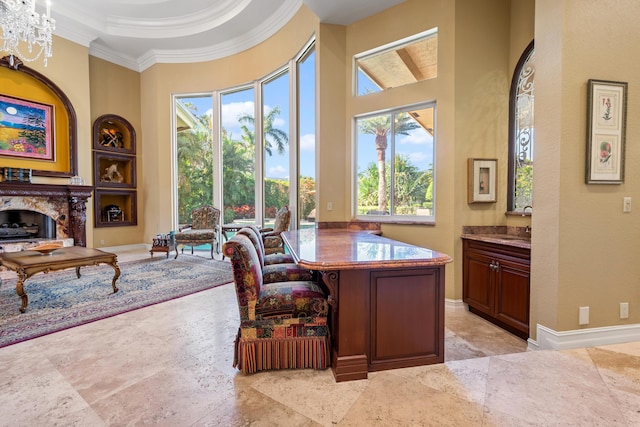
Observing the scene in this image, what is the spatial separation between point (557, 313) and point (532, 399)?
0.89 metres

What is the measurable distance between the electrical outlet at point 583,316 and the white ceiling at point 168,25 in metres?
5.22

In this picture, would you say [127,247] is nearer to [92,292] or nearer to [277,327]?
[92,292]

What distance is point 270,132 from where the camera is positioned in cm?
597

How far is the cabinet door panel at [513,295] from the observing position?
104 inches

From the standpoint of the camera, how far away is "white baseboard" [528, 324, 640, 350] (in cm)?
227

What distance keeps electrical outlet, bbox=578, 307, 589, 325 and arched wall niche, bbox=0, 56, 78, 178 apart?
774cm

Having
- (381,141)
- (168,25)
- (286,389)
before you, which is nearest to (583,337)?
(286,389)

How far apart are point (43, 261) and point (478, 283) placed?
4.63 meters

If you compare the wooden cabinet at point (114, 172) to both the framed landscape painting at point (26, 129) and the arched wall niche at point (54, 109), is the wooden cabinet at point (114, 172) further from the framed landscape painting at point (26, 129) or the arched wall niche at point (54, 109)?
the framed landscape painting at point (26, 129)

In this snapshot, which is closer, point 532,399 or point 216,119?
point 532,399

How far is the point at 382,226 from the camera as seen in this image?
3.92 meters

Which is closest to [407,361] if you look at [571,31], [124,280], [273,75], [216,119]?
[571,31]

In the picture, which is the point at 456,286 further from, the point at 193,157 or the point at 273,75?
the point at 193,157

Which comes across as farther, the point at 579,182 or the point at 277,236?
the point at 277,236
